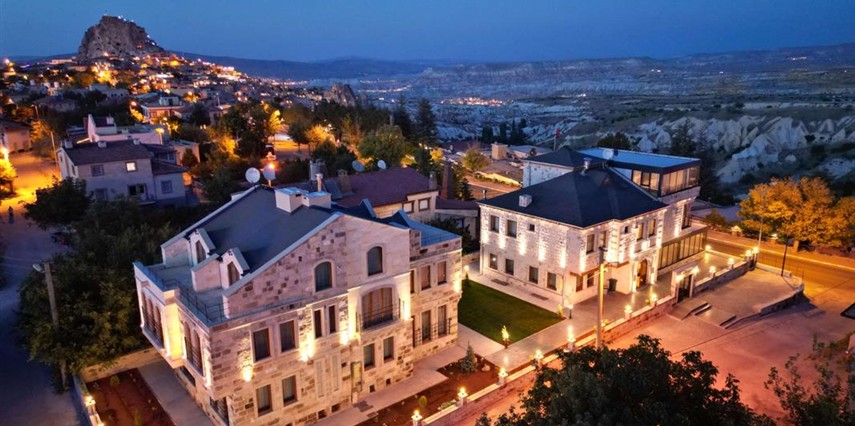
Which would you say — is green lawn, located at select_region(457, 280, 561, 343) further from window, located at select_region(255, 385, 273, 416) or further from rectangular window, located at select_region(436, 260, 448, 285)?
window, located at select_region(255, 385, 273, 416)

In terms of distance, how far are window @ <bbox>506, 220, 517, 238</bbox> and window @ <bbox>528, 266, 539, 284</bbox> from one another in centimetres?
261

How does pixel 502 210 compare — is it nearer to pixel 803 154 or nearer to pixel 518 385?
pixel 518 385

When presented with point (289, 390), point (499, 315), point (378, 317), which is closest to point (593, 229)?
point (499, 315)

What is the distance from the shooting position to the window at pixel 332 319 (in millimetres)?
24297

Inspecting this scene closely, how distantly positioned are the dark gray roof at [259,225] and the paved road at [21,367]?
419 inches

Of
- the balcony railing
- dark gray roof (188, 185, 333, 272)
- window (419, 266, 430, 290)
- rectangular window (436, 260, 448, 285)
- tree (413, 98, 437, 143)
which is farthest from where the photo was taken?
tree (413, 98, 437, 143)

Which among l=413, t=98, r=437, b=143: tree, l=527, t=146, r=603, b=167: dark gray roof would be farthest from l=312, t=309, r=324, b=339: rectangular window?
l=413, t=98, r=437, b=143: tree

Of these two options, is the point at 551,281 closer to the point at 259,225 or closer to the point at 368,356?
the point at 368,356

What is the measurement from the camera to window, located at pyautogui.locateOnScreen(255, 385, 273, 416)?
23.2 m

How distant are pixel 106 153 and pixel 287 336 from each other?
41.0m

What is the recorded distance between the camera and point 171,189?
186 feet

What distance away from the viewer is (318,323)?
24078 mm

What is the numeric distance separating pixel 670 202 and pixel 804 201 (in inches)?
505

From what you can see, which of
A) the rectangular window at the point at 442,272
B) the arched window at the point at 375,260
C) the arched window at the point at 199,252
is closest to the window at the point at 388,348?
the arched window at the point at 375,260
